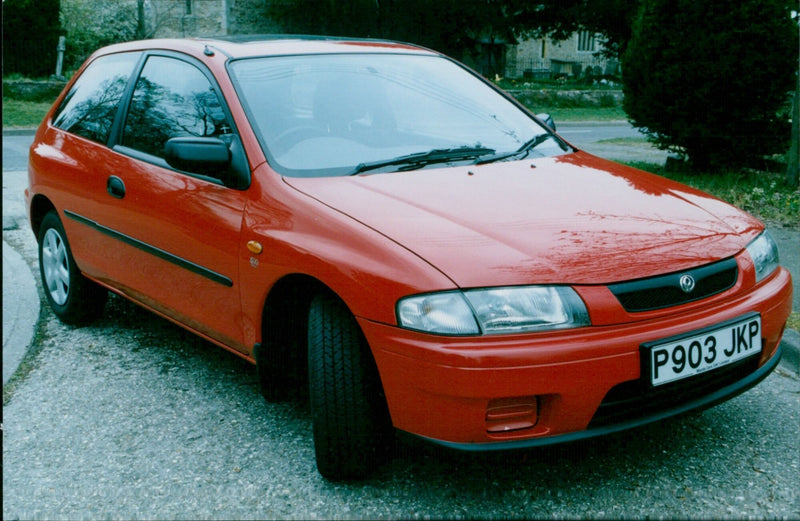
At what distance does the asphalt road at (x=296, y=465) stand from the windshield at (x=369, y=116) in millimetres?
1107

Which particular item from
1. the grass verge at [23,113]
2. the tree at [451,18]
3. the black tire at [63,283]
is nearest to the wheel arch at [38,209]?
the black tire at [63,283]

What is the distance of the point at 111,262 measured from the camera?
413 centimetres

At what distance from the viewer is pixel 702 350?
265cm

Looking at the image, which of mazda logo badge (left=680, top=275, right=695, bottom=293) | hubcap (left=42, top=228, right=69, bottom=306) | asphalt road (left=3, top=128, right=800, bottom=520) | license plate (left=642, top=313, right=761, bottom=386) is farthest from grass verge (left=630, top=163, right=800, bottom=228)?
hubcap (left=42, top=228, right=69, bottom=306)

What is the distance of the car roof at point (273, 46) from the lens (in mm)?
3732

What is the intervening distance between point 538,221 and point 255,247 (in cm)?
103

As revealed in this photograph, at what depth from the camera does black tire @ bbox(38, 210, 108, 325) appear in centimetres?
457

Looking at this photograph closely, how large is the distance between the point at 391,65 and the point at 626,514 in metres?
2.28

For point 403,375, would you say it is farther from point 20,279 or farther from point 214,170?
point 20,279

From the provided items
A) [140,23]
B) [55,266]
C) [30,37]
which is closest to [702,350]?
[55,266]

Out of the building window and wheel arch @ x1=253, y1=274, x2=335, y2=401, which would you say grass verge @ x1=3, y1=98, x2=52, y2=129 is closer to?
wheel arch @ x1=253, y1=274, x2=335, y2=401

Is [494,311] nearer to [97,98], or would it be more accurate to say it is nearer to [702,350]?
[702,350]

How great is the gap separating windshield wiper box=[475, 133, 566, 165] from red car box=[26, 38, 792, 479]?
12 mm

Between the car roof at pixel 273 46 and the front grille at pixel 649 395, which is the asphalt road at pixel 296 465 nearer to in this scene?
the front grille at pixel 649 395
